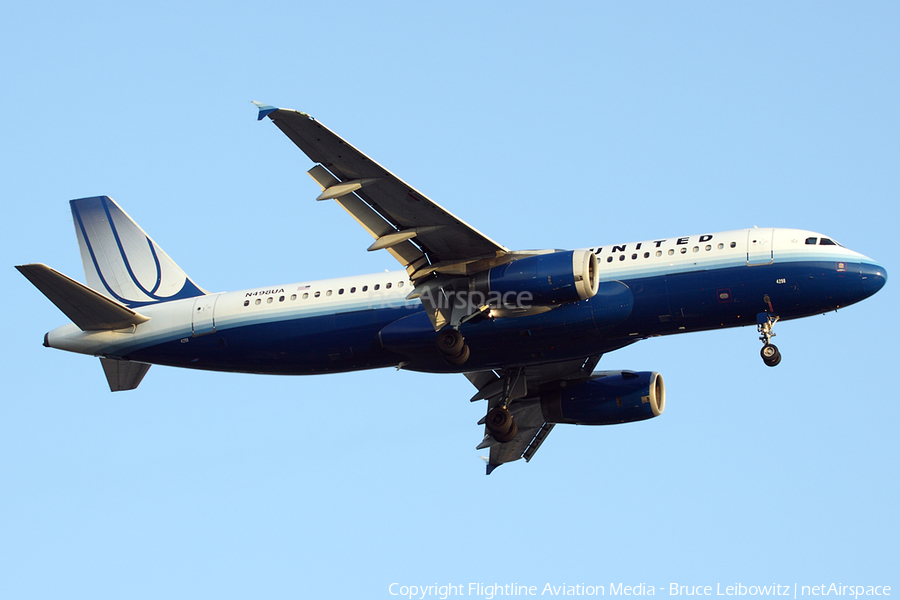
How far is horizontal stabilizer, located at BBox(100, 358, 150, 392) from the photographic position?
130ft

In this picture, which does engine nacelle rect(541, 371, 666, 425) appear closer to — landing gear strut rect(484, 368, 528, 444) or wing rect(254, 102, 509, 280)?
landing gear strut rect(484, 368, 528, 444)

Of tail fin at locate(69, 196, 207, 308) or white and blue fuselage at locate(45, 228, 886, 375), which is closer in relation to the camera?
white and blue fuselage at locate(45, 228, 886, 375)

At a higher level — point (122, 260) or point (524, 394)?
point (122, 260)

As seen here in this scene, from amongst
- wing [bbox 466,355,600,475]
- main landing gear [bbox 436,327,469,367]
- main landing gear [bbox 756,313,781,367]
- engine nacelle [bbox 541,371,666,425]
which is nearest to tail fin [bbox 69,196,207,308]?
main landing gear [bbox 436,327,469,367]

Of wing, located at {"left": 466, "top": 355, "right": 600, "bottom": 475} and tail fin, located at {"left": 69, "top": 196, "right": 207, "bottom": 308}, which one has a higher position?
tail fin, located at {"left": 69, "top": 196, "right": 207, "bottom": 308}

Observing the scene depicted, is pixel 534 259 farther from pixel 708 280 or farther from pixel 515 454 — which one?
pixel 515 454

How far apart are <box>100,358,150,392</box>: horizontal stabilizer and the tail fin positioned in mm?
2192

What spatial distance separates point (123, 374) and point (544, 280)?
16.6 meters

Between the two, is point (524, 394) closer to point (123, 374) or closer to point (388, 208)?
point (388, 208)

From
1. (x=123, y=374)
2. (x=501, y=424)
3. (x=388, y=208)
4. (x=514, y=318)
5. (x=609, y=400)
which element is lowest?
(x=501, y=424)

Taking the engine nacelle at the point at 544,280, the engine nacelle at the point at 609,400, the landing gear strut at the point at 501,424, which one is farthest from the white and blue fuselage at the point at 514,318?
the engine nacelle at the point at 609,400

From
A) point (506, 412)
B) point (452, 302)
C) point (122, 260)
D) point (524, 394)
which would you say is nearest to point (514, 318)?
point (452, 302)

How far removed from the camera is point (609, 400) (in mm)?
40500

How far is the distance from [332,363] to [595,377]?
10270 mm
